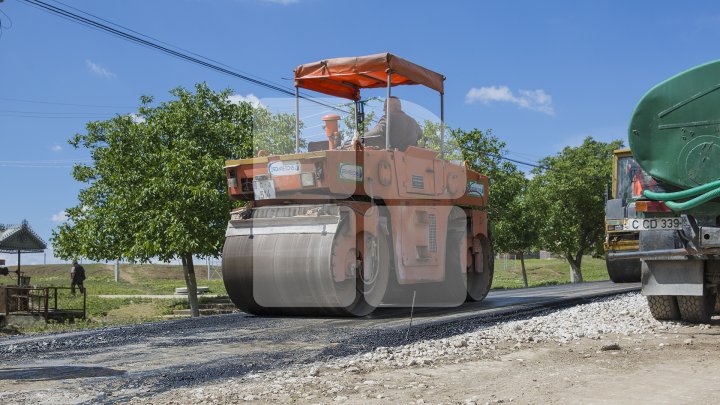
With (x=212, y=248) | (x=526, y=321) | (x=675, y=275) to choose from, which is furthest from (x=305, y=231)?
(x=212, y=248)

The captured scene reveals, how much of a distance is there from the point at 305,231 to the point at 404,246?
161cm

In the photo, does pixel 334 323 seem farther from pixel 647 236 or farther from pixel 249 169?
pixel 647 236

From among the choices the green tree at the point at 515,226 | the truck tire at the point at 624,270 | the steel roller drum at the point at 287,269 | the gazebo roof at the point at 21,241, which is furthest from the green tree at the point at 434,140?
the gazebo roof at the point at 21,241

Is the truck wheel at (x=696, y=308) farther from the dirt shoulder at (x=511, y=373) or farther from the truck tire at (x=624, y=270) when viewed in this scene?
the truck tire at (x=624, y=270)

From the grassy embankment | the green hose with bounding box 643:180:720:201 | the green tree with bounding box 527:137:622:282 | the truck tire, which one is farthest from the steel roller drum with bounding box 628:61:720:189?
the green tree with bounding box 527:137:622:282

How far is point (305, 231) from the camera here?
28.2ft

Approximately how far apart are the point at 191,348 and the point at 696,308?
5541 mm

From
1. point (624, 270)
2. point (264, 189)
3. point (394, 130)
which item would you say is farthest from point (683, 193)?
point (624, 270)

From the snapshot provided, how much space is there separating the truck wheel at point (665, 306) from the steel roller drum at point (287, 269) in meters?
3.38

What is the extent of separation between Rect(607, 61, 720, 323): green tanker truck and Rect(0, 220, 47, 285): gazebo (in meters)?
30.8

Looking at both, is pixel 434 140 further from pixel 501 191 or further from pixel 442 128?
pixel 501 191

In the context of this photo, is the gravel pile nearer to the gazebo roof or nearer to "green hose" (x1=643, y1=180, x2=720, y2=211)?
"green hose" (x1=643, y1=180, x2=720, y2=211)

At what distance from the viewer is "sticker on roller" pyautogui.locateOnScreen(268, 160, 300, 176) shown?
8.99m

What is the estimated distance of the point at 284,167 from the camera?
29.9 feet
